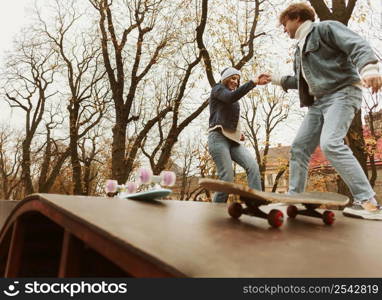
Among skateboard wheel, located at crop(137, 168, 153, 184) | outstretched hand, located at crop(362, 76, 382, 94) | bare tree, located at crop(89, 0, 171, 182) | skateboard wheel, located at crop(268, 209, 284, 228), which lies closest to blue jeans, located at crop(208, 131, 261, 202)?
skateboard wheel, located at crop(137, 168, 153, 184)

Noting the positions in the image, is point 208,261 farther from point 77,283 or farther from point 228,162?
point 228,162

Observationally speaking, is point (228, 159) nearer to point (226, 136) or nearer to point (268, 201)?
point (226, 136)

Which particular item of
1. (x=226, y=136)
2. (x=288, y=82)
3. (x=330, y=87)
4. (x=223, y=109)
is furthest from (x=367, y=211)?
(x=223, y=109)

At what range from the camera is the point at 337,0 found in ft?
25.0

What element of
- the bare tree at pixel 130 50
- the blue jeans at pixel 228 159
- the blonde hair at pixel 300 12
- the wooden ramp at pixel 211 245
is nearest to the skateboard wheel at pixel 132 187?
the blue jeans at pixel 228 159

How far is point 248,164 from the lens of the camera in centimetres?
439

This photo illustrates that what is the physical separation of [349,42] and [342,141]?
32.9 inches

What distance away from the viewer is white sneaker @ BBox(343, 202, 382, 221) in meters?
2.68

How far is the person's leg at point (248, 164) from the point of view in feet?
14.3

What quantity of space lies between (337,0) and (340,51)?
545 cm

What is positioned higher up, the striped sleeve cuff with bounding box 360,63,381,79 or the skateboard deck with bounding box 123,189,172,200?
the striped sleeve cuff with bounding box 360,63,381,79

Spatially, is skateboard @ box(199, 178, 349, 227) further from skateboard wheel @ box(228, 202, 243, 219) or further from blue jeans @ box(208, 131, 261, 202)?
blue jeans @ box(208, 131, 261, 202)

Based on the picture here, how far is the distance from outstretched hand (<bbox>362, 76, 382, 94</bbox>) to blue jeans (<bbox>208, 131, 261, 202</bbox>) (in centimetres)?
192

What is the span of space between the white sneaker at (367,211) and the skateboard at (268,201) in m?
0.30
